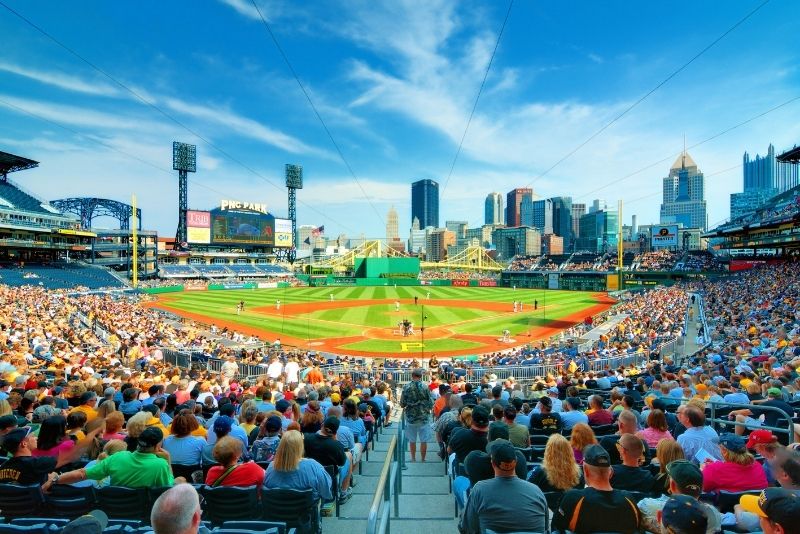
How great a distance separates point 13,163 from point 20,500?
86882 millimetres

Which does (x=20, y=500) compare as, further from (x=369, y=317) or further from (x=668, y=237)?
(x=668, y=237)

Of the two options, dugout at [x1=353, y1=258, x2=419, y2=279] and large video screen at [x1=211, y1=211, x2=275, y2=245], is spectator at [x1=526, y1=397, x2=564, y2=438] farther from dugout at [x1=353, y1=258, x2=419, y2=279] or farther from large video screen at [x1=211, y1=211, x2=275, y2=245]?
large video screen at [x1=211, y1=211, x2=275, y2=245]

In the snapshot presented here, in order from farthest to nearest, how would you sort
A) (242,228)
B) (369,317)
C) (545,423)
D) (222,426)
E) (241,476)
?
(242,228) < (369,317) < (545,423) < (222,426) < (241,476)

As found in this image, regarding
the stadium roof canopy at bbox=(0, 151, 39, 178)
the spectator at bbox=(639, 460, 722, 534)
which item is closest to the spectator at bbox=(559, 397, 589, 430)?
the spectator at bbox=(639, 460, 722, 534)

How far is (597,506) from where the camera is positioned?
3.52m

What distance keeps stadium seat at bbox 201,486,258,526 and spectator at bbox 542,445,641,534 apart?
3.11m

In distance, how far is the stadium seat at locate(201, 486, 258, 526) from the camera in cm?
445

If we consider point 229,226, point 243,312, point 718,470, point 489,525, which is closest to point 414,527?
point 489,525

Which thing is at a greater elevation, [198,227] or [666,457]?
[198,227]

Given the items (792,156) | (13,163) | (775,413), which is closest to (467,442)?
(775,413)

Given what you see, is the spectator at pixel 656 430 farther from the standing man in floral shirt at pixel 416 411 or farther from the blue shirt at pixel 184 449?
the blue shirt at pixel 184 449

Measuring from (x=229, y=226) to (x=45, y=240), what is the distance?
4101 centimetres

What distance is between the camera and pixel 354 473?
7.52 m

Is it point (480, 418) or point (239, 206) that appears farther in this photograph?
point (239, 206)
